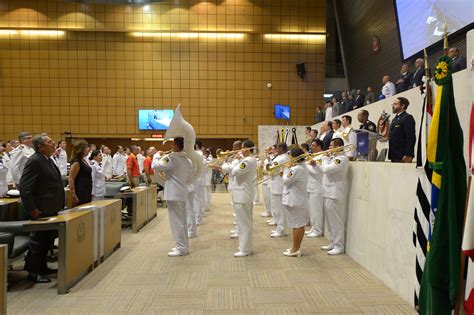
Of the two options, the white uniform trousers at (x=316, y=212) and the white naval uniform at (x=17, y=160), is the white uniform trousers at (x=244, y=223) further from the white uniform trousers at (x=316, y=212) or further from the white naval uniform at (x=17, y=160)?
the white naval uniform at (x=17, y=160)

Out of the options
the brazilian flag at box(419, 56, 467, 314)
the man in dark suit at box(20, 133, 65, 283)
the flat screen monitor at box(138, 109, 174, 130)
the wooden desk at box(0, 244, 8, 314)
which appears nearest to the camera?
the brazilian flag at box(419, 56, 467, 314)

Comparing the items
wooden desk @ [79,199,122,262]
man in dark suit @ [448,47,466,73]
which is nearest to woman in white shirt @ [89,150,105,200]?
wooden desk @ [79,199,122,262]

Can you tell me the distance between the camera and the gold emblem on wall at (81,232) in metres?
3.65

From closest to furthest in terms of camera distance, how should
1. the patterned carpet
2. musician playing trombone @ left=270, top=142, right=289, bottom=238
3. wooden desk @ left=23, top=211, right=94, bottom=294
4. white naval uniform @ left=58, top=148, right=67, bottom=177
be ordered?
→ the patterned carpet, wooden desk @ left=23, top=211, right=94, bottom=294, musician playing trombone @ left=270, top=142, right=289, bottom=238, white naval uniform @ left=58, top=148, right=67, bottom=177

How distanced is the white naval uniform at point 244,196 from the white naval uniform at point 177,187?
2.25 feet

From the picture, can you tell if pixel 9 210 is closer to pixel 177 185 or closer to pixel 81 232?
pixel 81 232

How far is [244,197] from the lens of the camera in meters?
4.65

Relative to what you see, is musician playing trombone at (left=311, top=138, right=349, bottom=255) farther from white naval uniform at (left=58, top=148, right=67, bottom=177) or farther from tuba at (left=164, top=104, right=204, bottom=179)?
white naval uniform at (left=58, top=148, right=67, bottom=177)

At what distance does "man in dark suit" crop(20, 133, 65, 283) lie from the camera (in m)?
3.62

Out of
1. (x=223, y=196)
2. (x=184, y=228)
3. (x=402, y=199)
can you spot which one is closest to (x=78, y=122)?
(x=223, y=196)

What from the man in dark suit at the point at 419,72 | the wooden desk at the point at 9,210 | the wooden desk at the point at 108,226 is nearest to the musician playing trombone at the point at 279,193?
the wooden desk at the point at 108,226

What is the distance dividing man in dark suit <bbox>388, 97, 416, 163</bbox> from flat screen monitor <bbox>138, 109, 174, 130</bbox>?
12341mm

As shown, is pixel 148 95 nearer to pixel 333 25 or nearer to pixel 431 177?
pixel 333 25

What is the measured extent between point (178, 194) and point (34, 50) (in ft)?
48.1
